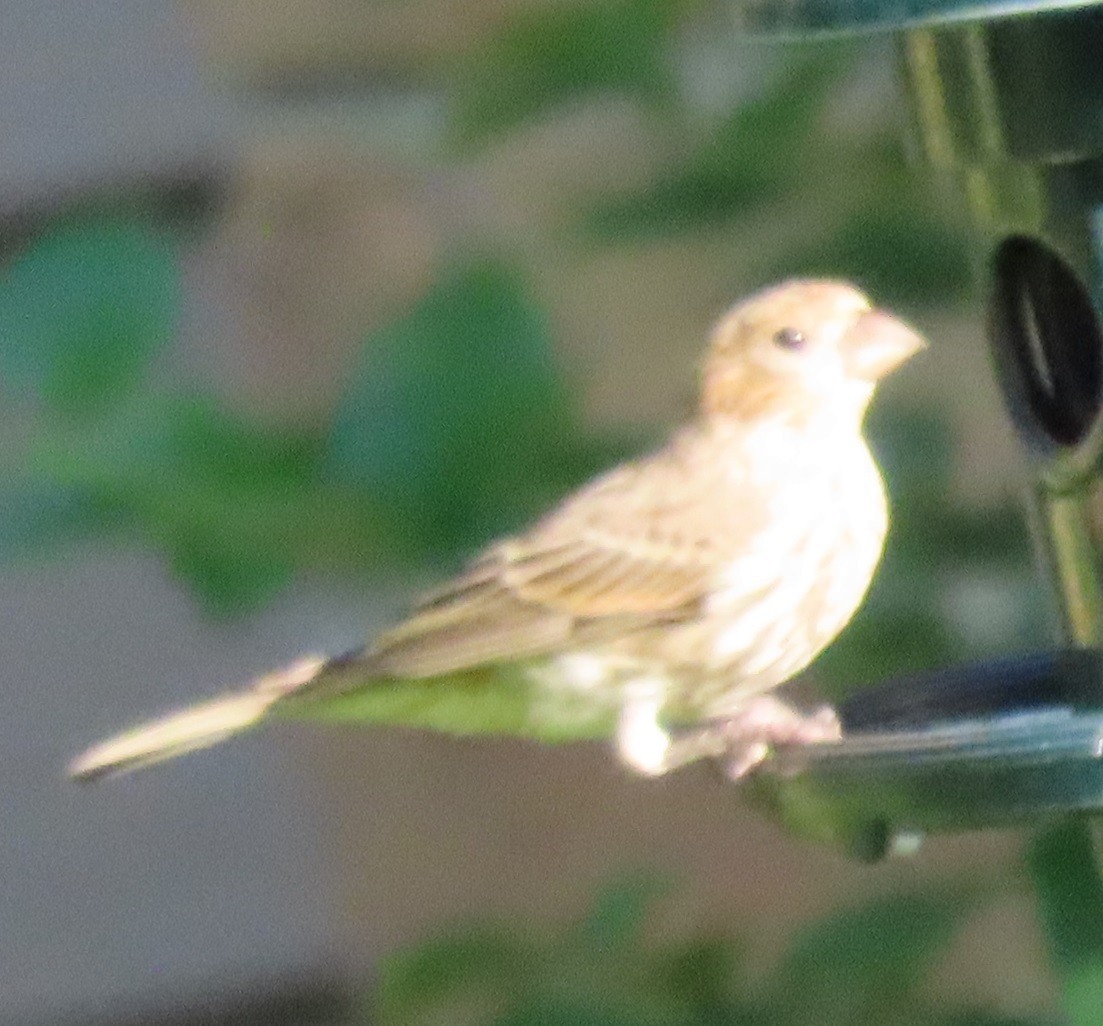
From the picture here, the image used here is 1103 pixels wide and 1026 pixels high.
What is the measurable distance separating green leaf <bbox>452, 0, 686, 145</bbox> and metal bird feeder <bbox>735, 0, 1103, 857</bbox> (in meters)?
0.44

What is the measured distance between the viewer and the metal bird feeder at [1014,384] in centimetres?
288

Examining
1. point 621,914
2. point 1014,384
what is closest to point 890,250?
point 1014,384

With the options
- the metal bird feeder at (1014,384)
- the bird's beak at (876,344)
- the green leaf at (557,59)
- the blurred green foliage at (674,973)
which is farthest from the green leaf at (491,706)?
the green leaf at (557,59)

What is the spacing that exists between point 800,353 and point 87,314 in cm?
82

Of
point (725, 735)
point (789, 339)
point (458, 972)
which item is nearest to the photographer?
point (725, 735)

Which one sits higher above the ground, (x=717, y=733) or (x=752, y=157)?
(x=752, y=157)

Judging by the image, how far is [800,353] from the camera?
3.92 m

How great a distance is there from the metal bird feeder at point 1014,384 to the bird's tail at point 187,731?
2.09 ft

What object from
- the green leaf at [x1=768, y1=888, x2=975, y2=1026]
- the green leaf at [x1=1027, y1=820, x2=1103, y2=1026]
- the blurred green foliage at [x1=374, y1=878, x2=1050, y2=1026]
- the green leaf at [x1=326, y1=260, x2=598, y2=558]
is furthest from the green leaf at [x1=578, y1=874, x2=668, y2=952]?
the green leaf at [x1=1027, y1=820, x2=1103, y2=1026]

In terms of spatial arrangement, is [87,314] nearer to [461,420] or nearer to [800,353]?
[461,420]

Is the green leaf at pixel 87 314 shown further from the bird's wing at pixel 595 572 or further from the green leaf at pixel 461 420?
the bird's wing at pixel 595 572

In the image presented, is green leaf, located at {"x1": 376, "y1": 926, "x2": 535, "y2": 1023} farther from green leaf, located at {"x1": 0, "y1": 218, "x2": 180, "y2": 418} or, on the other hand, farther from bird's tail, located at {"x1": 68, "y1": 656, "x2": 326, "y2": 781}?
green leaf, located at {"x1": 0, "y1": 218, "x2": 180, "y2": 418}

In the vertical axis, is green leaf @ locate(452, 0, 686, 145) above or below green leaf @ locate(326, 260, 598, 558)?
above

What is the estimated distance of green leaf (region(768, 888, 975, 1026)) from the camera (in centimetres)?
376
